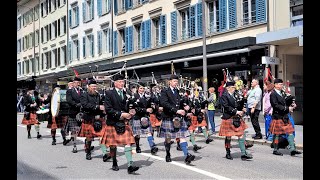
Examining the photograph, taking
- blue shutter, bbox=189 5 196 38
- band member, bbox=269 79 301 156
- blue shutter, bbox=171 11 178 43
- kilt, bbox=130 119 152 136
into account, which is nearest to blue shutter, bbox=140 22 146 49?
blue shutter, bbox=171 11 178 43

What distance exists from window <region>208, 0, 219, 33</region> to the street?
9568 mm

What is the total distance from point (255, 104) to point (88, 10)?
23.5 meters

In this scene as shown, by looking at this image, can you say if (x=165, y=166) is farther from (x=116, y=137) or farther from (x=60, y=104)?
(x=60, y=104)

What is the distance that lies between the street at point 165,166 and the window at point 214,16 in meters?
9.57

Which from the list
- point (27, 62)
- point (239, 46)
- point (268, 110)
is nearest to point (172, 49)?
point (239, 46)

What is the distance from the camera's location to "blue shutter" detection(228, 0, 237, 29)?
18312 millimetres

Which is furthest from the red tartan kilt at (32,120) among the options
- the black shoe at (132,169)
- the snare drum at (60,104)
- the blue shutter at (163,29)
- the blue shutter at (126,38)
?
the blue shutter at (126,38)

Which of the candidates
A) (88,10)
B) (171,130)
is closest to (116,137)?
(171,130)

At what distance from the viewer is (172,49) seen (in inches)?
902

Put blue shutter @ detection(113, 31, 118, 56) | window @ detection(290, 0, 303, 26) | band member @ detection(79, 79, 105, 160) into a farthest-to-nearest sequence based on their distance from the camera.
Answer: blue shutter @ detection(113, 31, 118, 56), window @ detection(290, 0, 303, 26), band member @ detection(79, 79, 105, 160)

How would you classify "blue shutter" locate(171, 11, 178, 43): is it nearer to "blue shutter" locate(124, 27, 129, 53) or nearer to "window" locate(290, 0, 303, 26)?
"blue shutter" locate(124, 27, 129, 53)

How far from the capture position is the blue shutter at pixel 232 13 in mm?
18312
